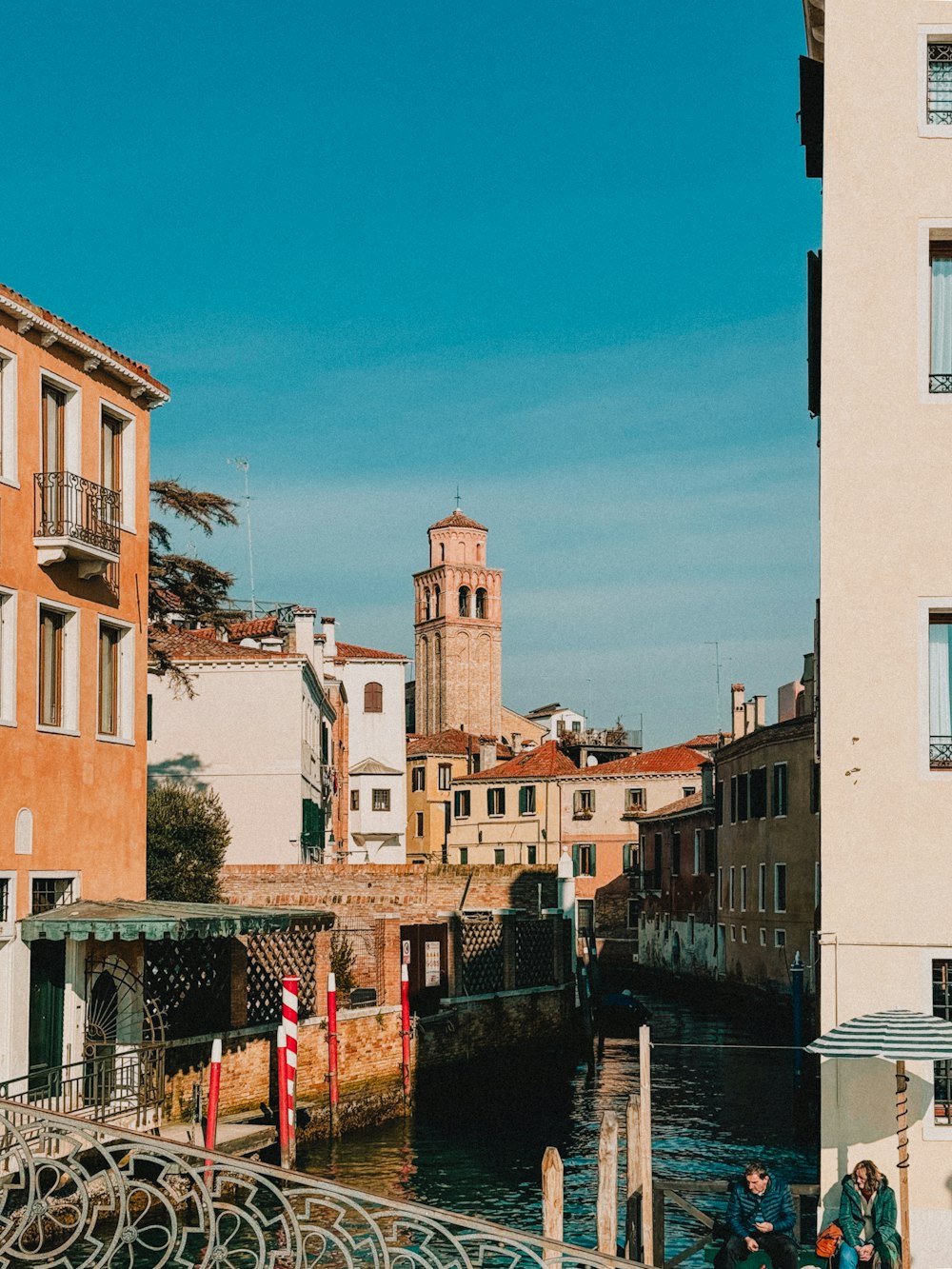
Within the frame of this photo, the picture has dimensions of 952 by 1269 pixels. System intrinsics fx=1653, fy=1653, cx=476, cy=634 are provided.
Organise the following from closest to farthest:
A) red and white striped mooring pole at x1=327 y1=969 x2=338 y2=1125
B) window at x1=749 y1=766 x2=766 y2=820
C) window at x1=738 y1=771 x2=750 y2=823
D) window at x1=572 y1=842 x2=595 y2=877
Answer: red and white striped mooring pole at x1=327 y1=969 x2=338 y2=1125, window at x1=749 y1=766 x2=766 y2=820, window at x1=738 y1=771 x2=750 y2=823, window at x1=572 y1=842 x2=595 y2=877

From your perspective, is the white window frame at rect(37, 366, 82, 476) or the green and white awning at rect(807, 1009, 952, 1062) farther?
the white window frame at rect(37, 366, 82, 476)

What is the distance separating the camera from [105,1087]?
15797 mm

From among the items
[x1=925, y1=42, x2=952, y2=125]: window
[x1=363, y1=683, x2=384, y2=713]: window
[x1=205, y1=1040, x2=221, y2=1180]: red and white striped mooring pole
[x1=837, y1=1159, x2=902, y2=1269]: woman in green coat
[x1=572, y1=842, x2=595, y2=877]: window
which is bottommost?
[x1=572, y1=842, x2=595, y2=877]: window

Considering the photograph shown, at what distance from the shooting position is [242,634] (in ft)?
165

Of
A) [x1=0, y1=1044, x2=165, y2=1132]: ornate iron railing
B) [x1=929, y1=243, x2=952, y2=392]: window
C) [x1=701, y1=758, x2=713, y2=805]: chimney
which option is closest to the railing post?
[x1=0, y1=1044, x2=165, y2=1132]: ornate iron railing

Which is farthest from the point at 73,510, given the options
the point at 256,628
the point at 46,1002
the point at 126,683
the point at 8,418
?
the point at 256,628

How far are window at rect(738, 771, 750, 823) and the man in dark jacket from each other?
107ft

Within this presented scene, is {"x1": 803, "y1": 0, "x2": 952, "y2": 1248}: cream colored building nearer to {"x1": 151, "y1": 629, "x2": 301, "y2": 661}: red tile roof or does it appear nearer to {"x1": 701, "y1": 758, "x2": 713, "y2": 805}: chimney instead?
{"x1": 151, "y1": 629, "x2": 301, "y2": 661}: red tile roof

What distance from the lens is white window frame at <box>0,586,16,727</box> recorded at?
15.8 metres

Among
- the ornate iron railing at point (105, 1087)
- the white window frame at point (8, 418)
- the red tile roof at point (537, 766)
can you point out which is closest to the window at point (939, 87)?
the white window frame at point (8, 418)

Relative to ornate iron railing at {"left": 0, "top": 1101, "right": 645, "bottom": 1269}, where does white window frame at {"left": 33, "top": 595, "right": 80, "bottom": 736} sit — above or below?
above

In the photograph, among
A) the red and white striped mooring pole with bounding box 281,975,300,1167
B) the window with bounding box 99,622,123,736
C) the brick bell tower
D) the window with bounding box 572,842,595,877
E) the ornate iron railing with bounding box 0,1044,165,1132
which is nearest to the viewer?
the ornate iron railing with bounding box 0,1044,165,1132

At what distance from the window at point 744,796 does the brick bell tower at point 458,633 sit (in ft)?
249

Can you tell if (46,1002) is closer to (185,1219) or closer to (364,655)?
(185,1219)
